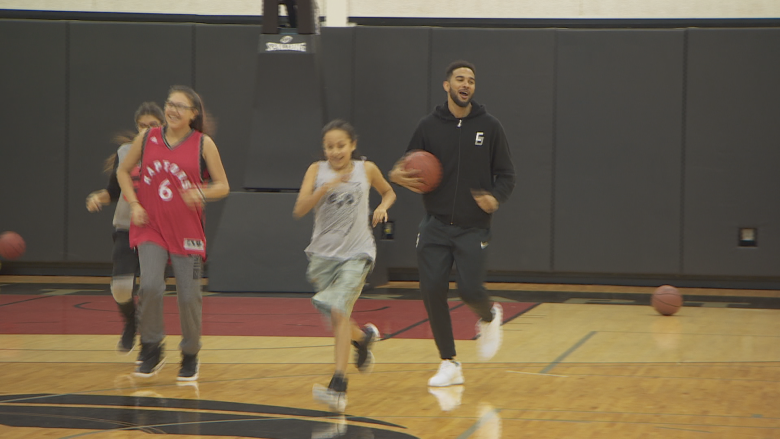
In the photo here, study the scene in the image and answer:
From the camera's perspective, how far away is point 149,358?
17.8 feet

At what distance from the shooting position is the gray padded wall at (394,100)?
1191cm

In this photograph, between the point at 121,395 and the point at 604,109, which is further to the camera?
the point at 604,109

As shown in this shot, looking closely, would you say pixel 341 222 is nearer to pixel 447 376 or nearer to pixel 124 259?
pixel 447 376

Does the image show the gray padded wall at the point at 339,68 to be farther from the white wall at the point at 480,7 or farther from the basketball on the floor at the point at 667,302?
the basketball on the floor at the point at 667,302

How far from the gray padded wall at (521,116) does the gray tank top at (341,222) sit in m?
6.98

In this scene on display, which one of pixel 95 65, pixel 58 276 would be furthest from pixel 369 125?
pixel 58 276

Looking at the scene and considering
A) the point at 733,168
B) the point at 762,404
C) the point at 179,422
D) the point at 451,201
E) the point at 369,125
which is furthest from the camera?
the point at 369,125

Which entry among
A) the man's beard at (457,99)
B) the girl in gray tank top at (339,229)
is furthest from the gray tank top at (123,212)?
the man's beard at (457,99)

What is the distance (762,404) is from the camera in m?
4.85

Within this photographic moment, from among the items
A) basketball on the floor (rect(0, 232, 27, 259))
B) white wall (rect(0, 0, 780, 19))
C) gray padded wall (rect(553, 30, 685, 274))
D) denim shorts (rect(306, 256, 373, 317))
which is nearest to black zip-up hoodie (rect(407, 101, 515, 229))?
denim shorts (rect(306, 256, 373, 317))

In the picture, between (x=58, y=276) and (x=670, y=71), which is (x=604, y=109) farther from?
(x=58, y=276)

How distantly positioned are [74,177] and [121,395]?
781 cm

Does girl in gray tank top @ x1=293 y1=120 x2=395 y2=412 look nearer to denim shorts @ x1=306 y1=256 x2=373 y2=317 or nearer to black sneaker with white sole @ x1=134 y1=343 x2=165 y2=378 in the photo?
denim shorts @ x1=306 y1=256 x2=373 y2=317

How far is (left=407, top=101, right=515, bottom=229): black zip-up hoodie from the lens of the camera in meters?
5.24
